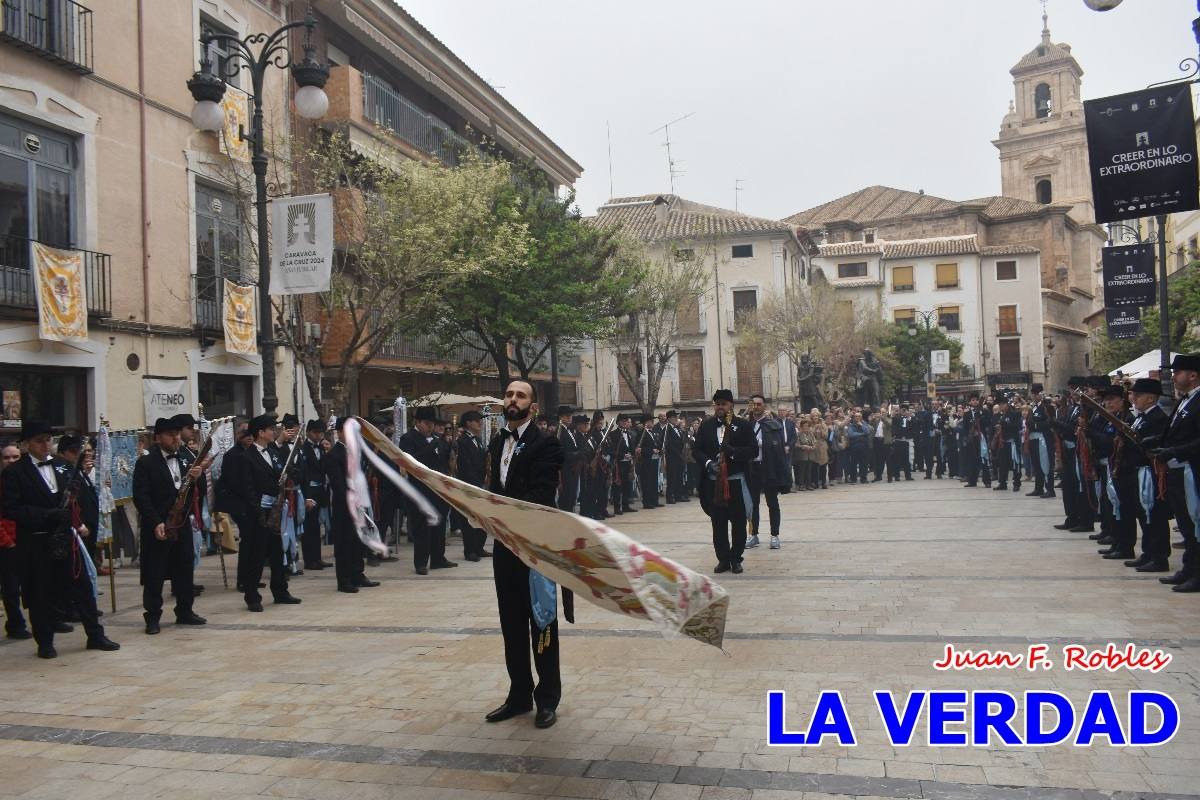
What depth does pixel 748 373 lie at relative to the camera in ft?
157

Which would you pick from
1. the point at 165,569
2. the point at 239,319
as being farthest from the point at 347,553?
the point at 239,319

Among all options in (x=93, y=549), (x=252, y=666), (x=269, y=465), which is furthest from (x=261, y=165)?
(x=252, y=666)

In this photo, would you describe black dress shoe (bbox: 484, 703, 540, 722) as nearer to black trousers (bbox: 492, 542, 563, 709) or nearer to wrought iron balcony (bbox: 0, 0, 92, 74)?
black trousers (bbox: 492, 542, 563, 709)

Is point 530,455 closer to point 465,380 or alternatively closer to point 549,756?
point 549,756

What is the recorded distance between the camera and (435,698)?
6.12 metres

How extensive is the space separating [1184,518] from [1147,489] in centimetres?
80

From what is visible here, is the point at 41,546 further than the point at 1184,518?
A: No

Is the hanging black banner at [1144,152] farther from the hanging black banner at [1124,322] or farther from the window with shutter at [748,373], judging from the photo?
the window with shutter at [748,373]

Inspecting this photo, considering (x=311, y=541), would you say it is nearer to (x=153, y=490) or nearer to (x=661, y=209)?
(x=153, y=490)

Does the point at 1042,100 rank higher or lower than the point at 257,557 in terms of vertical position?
higher

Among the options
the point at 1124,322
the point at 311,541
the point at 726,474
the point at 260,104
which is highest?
the point at 260,104

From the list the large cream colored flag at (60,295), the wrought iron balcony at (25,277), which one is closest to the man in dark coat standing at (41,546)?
the large cream colored flag at (60,295)

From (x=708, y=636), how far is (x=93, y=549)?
7585 mm

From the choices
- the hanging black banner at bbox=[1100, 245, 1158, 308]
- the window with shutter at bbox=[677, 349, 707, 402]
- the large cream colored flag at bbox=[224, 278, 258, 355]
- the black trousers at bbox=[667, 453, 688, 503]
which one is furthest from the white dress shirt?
the window with shutter at bbox=[677, 349, 707, 402]
